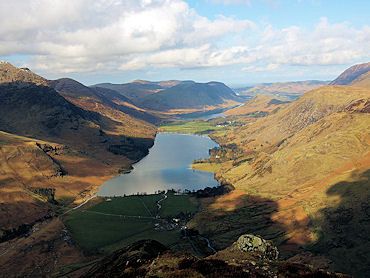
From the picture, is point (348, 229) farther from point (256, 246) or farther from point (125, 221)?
point (125, 221)

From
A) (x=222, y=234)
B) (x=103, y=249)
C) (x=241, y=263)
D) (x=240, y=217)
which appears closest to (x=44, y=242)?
(x=103, y=249)

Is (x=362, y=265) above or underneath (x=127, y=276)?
underneath

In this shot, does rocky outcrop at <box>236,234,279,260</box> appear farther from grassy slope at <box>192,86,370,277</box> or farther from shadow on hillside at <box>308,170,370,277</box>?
grassy slope at <box>192,86,370,277</box>

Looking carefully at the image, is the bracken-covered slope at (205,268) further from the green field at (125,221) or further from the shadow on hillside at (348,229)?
the green field at (125,221)

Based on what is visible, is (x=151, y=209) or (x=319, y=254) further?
(x=151, y=209)

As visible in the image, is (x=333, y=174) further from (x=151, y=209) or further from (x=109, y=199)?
(x=109, y=199)

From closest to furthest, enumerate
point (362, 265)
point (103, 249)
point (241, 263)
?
point (241, 263)
point (362, 265)
point (103, 249)

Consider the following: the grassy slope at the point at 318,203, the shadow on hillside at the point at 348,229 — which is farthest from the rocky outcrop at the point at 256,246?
the grassy slope at the point at 318,203

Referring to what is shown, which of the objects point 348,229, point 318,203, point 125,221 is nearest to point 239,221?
point 318,203
